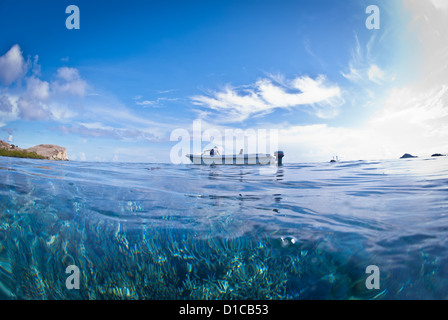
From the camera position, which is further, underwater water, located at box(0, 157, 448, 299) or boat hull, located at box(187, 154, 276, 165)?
boat hull, located at box(187, 154, 276, 165)

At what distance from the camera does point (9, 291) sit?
3652 mm

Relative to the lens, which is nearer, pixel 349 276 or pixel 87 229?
pixel 349 276

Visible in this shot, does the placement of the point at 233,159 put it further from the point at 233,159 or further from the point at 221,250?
the point at 221,250

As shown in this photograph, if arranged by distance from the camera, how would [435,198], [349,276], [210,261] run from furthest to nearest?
[435,198]
[210,261]
[349,276]

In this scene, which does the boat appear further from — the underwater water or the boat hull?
the underwater water

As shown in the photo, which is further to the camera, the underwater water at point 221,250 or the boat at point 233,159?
the boat at point 233,159

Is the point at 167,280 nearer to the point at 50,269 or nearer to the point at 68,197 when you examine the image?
the point at 50,269

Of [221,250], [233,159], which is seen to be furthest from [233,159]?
[221,250]

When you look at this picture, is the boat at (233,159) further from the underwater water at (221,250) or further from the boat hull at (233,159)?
the underwater water at (221,250)

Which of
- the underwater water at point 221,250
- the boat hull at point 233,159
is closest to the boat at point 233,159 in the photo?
the boat hull at point 233,159

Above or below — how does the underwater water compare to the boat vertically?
below

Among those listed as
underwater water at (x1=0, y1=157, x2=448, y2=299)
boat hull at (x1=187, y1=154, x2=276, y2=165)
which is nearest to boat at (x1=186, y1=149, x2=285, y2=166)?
boat hull at (x1=187, y1=154, x2=276, y2=165)
